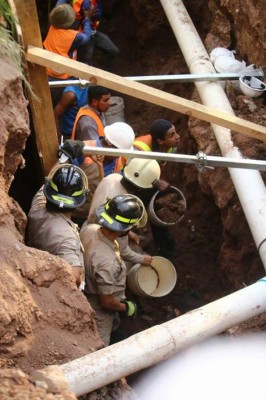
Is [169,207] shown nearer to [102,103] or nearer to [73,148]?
[102,103]

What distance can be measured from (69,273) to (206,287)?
3.13 m

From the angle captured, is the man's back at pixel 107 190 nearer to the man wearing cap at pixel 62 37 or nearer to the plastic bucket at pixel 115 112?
the man wearing cap at pixel 62 37

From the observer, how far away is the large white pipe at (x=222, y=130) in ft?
A: 18.4

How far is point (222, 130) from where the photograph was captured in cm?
651

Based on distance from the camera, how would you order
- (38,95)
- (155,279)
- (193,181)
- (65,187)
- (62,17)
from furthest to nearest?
(193,181)
(62,17)
(155,279)
(38,95)
(65,187)

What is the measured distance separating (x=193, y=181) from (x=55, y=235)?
311 centimetres

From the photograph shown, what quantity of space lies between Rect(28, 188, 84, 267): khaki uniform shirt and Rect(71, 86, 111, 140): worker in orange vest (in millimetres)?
1707

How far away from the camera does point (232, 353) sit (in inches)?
186

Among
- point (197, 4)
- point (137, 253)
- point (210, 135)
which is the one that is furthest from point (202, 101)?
point (197, 4)

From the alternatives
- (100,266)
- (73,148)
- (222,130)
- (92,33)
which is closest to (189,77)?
(222,130)

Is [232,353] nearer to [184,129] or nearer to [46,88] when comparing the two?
[46,88]

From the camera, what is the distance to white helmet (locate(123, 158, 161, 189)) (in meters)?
6.28

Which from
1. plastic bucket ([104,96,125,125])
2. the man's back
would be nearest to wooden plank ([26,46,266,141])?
the man's back

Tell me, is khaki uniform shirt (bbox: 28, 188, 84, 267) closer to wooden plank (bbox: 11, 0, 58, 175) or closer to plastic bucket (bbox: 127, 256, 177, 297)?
wooden plank (bbox: 11, 0, 58, 175)
